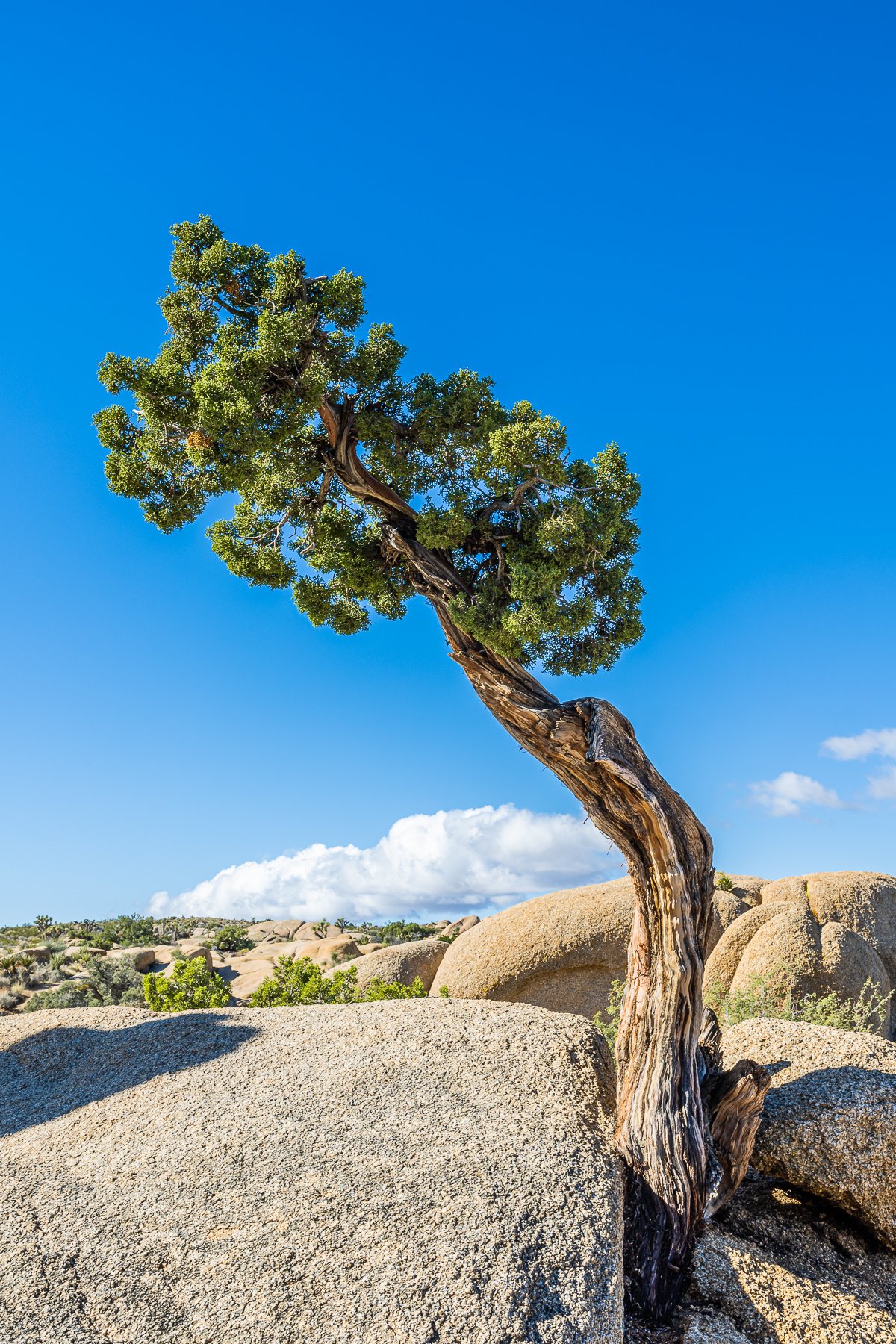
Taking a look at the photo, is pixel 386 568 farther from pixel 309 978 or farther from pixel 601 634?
pixel 309 978

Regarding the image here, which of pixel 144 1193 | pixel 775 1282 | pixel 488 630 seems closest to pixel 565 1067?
pixel 775 1282

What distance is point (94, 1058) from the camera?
9570 mm

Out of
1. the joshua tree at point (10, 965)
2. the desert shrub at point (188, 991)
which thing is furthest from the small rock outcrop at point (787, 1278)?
the joshua tree at point (10, 965)

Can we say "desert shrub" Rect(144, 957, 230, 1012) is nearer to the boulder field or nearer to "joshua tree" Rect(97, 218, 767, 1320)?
the boulder field

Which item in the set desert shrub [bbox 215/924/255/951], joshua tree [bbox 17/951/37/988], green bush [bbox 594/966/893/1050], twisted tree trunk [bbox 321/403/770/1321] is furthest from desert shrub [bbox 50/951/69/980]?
twisted tree trunk [bbox 321/403/770/1321]

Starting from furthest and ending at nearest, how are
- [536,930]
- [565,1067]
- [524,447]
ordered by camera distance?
[536,930]
[524,447]
[565,1067]

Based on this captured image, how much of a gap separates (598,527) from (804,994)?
10.3 m

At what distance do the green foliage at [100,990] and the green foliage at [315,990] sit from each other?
286 inches

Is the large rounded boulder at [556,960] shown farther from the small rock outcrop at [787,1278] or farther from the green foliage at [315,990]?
the small rock outcrop at [787,1278]

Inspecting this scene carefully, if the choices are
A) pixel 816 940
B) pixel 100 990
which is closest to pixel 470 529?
pixel 816 940

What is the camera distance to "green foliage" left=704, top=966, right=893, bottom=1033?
1315 centimetres

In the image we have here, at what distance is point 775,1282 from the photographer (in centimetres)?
727

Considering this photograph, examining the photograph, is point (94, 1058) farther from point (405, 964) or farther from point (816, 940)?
point (816, 940)

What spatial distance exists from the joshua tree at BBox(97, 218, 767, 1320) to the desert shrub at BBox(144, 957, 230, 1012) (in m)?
6.61
